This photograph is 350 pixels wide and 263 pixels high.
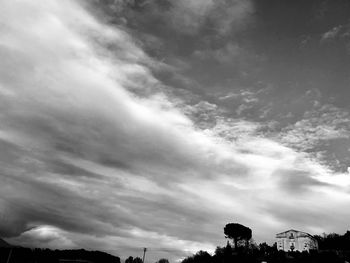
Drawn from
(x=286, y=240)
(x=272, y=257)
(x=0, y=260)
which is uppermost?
(x=286, y=240)

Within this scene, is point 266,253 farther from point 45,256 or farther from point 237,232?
point 45,256

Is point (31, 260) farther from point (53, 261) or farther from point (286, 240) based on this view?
point (286, 240)

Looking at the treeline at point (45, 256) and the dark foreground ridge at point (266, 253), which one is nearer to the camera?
the dark foreground ridge at point (266, 253)

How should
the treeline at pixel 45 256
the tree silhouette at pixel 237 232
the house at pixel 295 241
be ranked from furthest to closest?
1. the tree silhouette at pixel 237 232
2. the house at pixel 295 241
3. the treeline at pixel 45 256

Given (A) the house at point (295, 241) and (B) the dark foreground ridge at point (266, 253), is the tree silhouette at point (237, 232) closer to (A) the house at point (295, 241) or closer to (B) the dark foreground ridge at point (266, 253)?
(B) the dark foreground ridge at point (266, 253)

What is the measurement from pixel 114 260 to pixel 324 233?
3437 inches

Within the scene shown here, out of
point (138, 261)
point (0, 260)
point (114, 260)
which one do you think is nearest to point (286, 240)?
point (114, 260)

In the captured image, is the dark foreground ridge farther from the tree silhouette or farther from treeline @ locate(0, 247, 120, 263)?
treeline @ locate(0, 247, 120, 263)

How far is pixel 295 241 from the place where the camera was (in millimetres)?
99188

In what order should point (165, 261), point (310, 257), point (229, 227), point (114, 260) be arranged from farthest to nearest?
point (165, 261) → point (229, 227) → point (114, 260) → point (310, 257)

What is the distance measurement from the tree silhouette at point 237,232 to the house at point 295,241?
10.3m

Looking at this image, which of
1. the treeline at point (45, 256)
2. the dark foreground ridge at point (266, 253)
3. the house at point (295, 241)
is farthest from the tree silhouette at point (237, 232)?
the treeline at point (45, 256)

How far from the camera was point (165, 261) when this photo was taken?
162125 mm

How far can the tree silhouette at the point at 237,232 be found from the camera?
104 m
